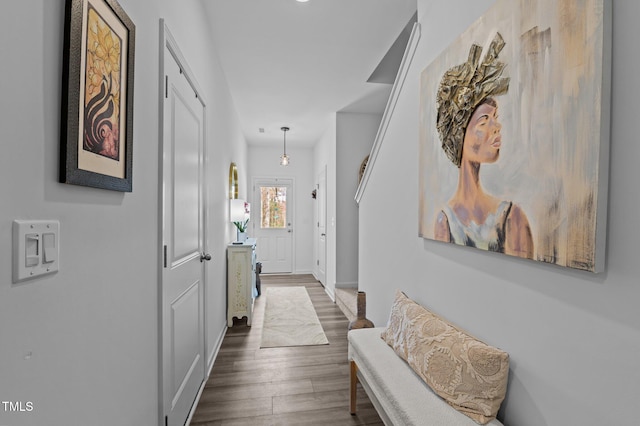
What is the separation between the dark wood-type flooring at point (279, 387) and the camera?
192 cm

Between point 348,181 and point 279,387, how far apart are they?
3.07m

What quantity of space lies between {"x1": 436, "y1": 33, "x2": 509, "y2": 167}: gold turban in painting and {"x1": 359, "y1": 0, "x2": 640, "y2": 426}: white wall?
226mm

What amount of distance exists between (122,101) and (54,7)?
34 centimetres

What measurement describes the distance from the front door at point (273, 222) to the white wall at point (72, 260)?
200 inches

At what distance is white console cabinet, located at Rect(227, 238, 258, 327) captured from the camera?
11.4ft

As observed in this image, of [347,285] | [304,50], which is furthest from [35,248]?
[347,285]

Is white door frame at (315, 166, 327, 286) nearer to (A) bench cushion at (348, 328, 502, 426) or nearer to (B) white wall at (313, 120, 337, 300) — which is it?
(B) white wall at (313, 120, 337, 300)

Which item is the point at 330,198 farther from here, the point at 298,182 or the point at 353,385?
the point at 353,385

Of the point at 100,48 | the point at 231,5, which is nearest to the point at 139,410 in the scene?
the point at 100,48

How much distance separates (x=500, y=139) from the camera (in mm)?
1164

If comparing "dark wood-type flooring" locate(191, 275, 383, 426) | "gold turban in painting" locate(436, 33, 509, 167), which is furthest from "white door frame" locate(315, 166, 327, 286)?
"gold turban in painting" locate(436, 33, 509, 167)

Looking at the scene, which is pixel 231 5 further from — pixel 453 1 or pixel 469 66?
pixel 469 66

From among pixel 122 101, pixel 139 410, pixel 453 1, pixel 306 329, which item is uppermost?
pixel 453 1

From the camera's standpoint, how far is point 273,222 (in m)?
6.56
